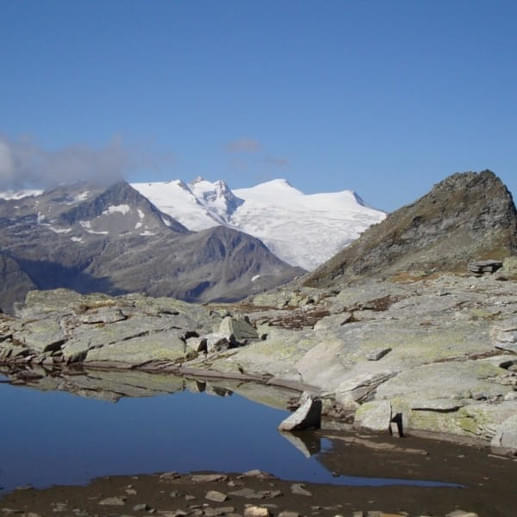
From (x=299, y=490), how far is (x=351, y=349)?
879 inches

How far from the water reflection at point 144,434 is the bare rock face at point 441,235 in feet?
266

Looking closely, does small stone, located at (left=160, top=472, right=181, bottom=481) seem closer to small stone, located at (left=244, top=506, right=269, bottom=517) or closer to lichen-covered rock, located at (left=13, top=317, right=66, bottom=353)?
small stone, located at (left=244, top=506, right=269, bottom=517)

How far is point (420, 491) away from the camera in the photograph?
24.0 metres

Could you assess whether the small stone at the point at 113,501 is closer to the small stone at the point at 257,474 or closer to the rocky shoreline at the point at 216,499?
the rocky shoreline at the point at 216,499

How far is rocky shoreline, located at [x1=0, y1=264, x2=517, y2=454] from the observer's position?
33.3 meters

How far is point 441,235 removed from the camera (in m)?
136

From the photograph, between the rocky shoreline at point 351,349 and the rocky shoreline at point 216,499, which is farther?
the rocky shoreline at point 351,349

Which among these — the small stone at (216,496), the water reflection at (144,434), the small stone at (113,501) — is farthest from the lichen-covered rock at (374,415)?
the small stone at (113,501)

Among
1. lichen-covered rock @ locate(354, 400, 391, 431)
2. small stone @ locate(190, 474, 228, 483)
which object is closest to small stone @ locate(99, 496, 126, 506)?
small stone @ locate(190, 474, 228, 483)

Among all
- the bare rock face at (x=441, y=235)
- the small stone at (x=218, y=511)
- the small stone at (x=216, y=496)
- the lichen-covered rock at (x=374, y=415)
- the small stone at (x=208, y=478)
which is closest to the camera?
the small stone at (x=218, y=511)

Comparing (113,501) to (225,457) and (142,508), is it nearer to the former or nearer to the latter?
(142,508)

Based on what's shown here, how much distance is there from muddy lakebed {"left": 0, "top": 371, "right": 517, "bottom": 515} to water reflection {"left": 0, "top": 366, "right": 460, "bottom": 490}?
0.17 ft

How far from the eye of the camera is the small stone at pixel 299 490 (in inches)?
928

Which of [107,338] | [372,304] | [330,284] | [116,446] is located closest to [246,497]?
[116,446]
